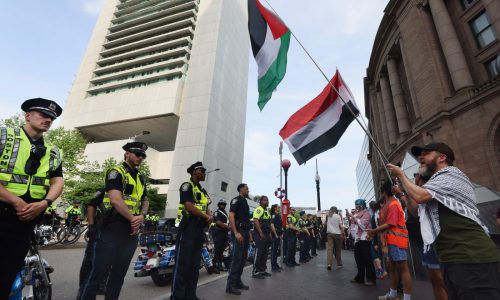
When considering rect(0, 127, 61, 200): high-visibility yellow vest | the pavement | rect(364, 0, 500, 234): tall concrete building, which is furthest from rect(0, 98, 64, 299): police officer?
rect(364, 0, 500, 234): tall concrete building

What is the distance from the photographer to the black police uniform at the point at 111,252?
9.20 feet

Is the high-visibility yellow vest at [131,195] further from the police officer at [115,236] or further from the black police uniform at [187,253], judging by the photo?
the black police uniform at [187,253]

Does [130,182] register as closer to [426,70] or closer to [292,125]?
[292,125]

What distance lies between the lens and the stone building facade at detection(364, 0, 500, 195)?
14.7 metres

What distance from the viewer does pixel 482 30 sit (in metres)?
17.4

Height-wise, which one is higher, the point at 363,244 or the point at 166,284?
the point at 363,244

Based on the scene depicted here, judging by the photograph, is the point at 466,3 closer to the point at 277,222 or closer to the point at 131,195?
the point at 277,222

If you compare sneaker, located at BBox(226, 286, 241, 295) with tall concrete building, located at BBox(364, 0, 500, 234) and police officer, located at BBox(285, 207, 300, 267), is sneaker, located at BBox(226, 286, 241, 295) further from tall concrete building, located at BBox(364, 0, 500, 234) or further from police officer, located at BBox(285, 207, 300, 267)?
tall concrete building, located at BBox(364, 0, 500, 234)

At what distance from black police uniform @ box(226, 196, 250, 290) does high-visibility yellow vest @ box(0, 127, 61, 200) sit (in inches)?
140

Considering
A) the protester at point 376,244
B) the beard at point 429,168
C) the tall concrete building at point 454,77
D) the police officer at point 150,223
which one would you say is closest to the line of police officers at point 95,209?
the beard at point 429,168

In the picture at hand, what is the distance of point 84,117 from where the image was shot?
4359 centimetres

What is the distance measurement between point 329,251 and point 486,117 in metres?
13.3

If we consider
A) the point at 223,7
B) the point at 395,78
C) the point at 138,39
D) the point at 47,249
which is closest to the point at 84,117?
the point at 138,39

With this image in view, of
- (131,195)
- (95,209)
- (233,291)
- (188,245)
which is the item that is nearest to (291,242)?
(233,291)
